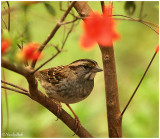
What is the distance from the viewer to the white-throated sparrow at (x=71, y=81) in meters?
2.88

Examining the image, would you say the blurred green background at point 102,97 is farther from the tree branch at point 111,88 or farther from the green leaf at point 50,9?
the tree branch at point 111,88

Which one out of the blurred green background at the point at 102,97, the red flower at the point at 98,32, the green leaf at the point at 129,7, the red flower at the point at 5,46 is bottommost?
the blurred green background at the point at 102,97

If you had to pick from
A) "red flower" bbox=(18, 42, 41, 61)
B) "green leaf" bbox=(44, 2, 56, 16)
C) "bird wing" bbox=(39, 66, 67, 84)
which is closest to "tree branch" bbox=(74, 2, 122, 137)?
"green leaf" bbox=(44, 2, 56, 16)

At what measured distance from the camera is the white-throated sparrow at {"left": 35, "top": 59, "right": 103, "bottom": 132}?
9.46 ft

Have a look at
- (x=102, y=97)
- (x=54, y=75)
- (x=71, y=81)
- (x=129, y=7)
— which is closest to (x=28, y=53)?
(x=129, y=7)

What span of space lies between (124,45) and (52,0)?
3108 millimetres

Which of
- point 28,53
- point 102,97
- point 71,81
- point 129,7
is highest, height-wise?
point 129,7

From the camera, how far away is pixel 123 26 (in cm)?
486

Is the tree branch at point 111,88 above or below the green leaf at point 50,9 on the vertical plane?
below

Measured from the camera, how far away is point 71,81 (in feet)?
9.96

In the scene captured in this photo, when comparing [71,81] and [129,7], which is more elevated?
[129,7]

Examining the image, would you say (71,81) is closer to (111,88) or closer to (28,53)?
(111,88)

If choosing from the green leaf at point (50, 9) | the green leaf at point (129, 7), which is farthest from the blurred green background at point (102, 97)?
the green leaf at point (129, 7)

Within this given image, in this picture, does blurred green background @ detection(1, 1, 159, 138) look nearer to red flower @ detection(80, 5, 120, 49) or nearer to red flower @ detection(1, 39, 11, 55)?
red flower @ detection(1, 39, 11, 55)
